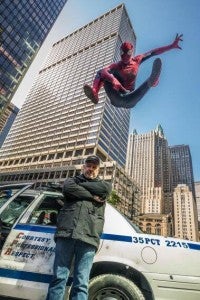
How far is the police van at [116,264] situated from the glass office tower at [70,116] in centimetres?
6474

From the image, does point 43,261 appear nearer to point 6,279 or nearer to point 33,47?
point 6,279

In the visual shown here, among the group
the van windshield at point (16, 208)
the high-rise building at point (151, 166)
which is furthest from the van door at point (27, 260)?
the high-rise building at point (151, 166)

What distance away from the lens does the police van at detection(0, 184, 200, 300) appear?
273 cm

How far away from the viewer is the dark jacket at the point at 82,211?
8.43ft

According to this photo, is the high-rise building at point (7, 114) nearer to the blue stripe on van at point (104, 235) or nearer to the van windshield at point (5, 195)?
the van windshield at point (5, 195)

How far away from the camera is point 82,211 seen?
268cm

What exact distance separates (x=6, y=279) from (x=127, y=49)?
19.8 feet

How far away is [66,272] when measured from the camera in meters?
2.49

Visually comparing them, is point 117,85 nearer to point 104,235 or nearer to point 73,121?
point 104,235

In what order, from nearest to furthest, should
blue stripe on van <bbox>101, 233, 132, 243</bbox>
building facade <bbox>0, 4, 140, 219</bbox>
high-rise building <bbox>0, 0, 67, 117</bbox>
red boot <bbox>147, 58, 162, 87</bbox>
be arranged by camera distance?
blue stripe on van <bbox>101, 233, 132, 243</bbox> → red boot <bbox>147, 58, 162, 87</bbox> → high-rise building <bbox>0, 0, 67, 117</bbox> → building facade <bbox>0, 4, 140, 219</bbox>

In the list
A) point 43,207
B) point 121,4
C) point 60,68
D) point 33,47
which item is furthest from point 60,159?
Result: point 121,4

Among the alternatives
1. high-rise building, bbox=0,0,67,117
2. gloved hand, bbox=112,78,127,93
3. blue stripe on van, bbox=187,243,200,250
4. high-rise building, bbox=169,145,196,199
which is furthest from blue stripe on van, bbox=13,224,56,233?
high-rise building, bbox=169,145,196,199

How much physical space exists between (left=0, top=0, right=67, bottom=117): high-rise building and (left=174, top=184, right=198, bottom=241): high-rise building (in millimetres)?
131299

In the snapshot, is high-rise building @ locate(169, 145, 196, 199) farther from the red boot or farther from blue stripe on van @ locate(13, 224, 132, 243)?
blue stripe on van @ locate(13, 224, 132, 243)
